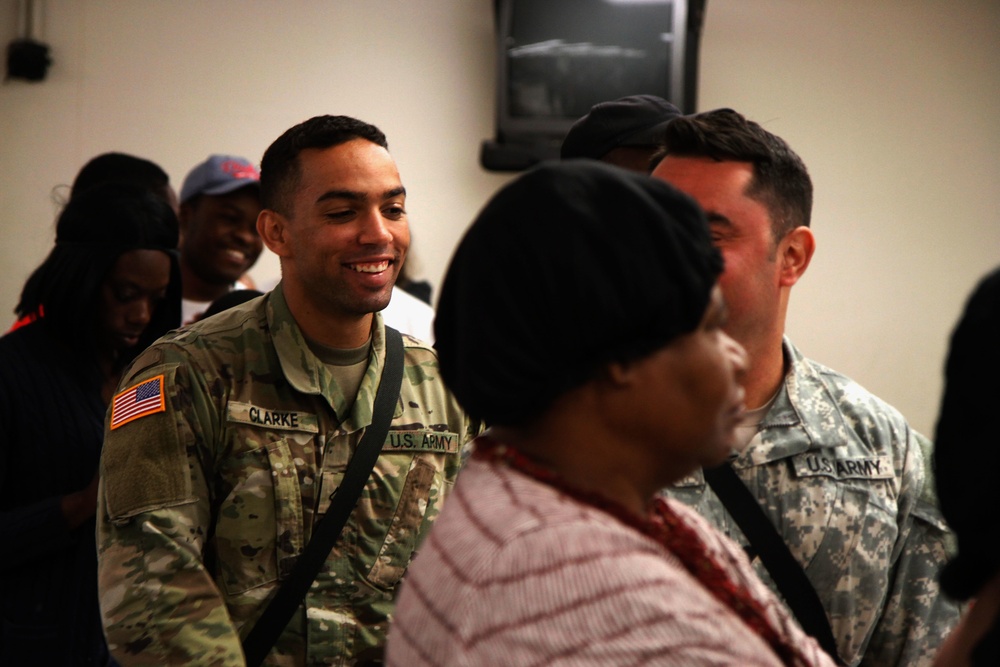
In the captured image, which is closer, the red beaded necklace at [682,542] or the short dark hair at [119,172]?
the red beaded necklace at [682,542]

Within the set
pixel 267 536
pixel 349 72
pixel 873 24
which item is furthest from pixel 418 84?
pixel 267 536

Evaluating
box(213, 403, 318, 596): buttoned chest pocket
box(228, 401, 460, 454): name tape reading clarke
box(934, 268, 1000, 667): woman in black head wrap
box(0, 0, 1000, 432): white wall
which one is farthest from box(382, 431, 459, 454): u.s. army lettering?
box(0, 0, 1000, 432): white wall

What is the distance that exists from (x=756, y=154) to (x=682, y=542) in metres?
0.86

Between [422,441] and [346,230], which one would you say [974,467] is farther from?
[346,230]

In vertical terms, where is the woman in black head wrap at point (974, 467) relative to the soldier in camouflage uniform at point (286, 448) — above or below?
above

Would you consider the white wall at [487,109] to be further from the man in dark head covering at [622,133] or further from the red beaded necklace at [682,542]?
the red beaded necklace at [682,542]

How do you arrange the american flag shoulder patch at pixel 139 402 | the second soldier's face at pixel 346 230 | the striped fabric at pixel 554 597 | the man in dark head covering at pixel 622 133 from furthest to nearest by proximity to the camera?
1. the man in dark head covering at pixel 622 133
2. the second soldier's face at pixel 346 230
3. the american flag shoulder patch at pixel 139 402
4. the striped fabric at pixel 554 597

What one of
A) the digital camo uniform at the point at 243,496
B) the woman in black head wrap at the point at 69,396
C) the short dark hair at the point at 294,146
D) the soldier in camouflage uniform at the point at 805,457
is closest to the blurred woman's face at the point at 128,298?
the woman in black head wrap at the point at 69,396

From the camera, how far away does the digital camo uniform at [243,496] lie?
1.68m

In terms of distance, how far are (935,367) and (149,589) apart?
416 cm

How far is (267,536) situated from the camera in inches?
70.2

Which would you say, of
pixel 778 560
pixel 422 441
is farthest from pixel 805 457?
pixel 422 441

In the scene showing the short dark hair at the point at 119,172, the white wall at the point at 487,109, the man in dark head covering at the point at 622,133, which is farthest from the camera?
the white wall at the point at 487,109

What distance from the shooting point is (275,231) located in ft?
6.88
